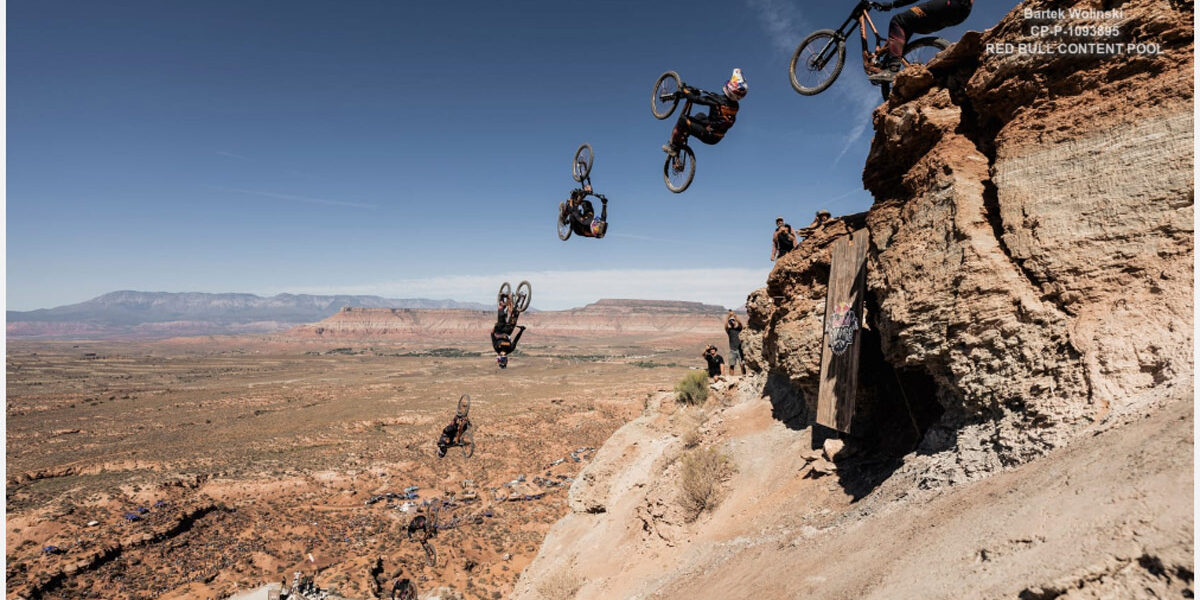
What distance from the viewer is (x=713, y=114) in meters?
9.48

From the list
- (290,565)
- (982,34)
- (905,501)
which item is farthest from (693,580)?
(290,565)

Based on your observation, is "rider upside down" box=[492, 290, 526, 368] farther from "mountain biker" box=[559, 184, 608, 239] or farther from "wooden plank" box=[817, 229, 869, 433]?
"wooden plank" box=[817, 229, 869, 433]

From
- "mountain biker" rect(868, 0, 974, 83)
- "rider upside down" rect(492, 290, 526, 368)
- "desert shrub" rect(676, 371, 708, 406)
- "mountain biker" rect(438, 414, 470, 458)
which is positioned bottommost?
"mountain biker" rect(438, 414, 470, 458)

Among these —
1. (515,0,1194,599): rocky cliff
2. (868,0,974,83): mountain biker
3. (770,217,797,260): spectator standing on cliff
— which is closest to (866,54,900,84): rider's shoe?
(868,0,974,83): mountain biker

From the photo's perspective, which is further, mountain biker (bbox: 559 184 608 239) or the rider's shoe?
mountain biker (bbox: 559 184 608 239)

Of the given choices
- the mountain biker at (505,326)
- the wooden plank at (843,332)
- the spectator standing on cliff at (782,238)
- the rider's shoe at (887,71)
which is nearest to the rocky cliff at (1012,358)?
the wooden plank at (843,332)

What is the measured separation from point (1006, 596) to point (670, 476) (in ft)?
27.5

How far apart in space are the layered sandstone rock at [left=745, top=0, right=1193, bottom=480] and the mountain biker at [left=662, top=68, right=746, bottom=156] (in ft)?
7.93

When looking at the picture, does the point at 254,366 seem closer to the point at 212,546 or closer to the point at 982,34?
the point at 212,546

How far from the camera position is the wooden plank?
787cm

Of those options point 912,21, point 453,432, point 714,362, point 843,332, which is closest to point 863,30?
point 912,21

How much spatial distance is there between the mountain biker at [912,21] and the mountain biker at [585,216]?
6587mm

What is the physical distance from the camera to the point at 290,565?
15.3 m

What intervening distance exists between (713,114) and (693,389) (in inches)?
382
